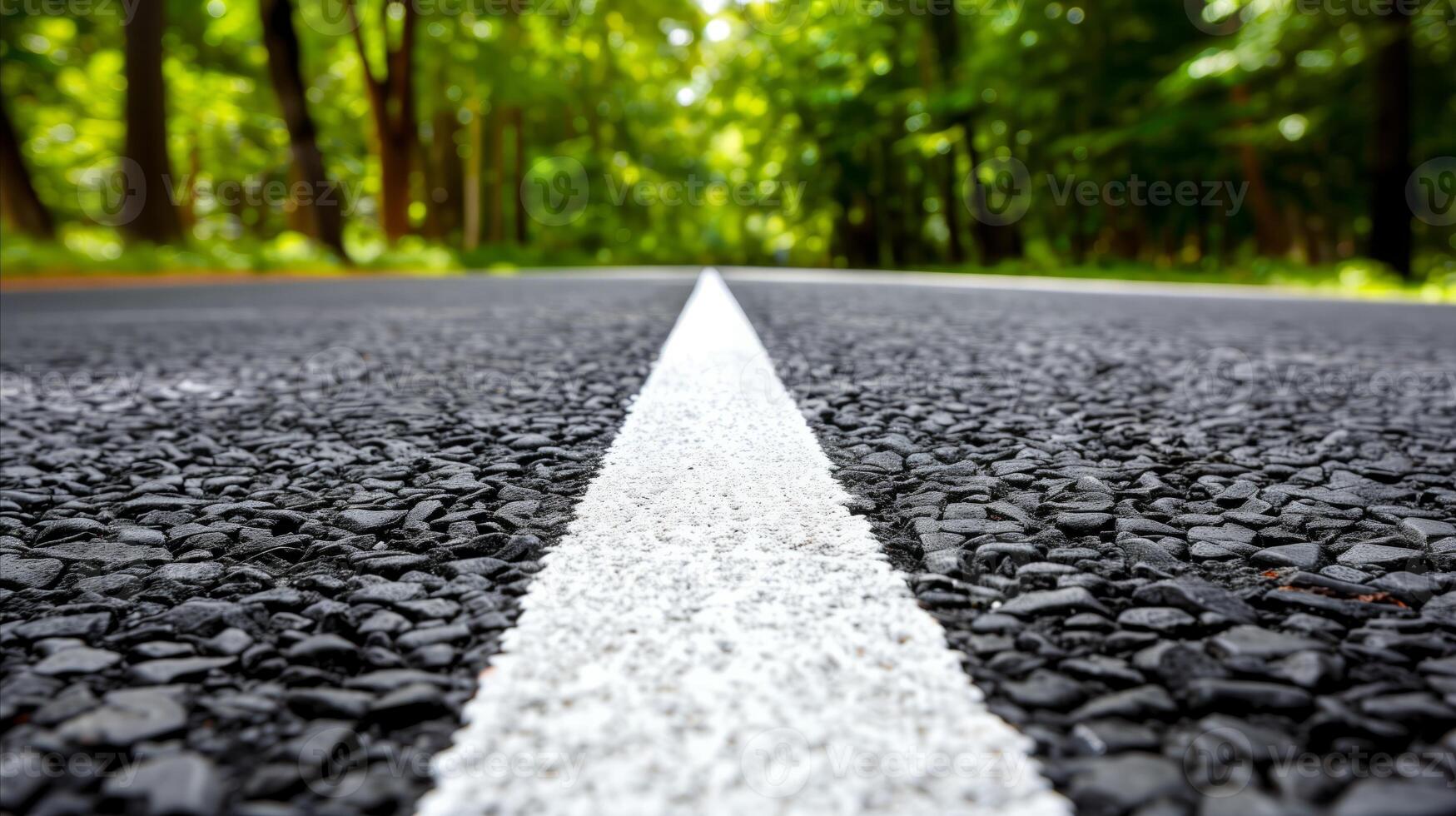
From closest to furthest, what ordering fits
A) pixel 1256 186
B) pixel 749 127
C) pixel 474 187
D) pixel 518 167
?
pixel 1256 186 → pixel 474 187 → pixel 518 167 → pixel 749 127

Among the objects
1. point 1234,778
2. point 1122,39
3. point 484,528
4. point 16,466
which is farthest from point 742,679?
point 1122,39

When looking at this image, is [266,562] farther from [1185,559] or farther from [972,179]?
[972,179]

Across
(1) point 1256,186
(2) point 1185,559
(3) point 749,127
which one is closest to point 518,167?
(3) point 749,127

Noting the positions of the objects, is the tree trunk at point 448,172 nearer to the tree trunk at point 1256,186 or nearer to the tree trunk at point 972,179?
the tree trunk at point 972,179

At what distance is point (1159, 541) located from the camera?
5.77 ft

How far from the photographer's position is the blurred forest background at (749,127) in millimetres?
14562

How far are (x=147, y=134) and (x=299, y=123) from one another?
12.8 feet

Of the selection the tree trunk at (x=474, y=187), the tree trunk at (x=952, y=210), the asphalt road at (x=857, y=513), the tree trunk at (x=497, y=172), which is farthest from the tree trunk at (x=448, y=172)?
the asphalt road at (x=857, y=513)

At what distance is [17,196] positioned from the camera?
14.6 metres

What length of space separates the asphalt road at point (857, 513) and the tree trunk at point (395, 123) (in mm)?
18974

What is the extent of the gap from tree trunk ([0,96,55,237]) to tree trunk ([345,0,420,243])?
765cm

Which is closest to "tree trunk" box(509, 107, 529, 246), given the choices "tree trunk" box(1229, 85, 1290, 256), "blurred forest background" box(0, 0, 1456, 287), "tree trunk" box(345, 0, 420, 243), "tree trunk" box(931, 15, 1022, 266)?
"blurred forest background" box(0, 0, 1456, 287)

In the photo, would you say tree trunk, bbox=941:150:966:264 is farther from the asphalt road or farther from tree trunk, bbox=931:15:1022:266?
the asphalt road

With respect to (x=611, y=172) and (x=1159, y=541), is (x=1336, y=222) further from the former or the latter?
(x=1159, y=541)
